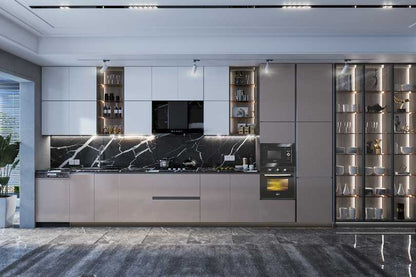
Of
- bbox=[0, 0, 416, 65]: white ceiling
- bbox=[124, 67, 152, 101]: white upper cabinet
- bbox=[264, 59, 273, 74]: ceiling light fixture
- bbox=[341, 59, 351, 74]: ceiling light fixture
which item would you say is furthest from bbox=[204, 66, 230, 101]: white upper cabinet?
bbox=[341, 59, 351, 74]: ceiling light fixture

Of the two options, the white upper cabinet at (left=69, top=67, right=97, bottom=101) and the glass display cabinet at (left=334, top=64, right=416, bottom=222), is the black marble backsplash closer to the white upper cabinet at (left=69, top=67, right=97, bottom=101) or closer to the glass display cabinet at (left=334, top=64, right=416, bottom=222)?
the white upper cabinet at (left=69, top=67, right=97, bottom=101)

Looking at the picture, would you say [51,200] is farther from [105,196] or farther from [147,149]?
[147,149]

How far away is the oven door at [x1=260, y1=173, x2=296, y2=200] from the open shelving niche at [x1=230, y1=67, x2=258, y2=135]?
83 cm

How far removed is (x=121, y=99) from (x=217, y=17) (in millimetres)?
2490

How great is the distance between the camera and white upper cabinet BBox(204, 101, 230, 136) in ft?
19.3

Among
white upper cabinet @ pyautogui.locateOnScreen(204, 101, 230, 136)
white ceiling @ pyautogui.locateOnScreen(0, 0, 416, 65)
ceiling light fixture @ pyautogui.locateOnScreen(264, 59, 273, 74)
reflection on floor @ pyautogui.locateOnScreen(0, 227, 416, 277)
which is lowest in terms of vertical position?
reflection on floor @ pyautogui.locateOnScreen(0, 227, 416, 277)

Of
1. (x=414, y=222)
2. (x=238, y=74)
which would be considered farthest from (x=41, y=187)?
(x=414, y=222)

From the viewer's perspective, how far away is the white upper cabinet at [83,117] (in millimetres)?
5875

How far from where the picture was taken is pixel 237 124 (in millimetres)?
6176

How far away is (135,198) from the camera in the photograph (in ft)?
18.4

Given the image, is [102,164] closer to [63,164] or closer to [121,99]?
[63,164]

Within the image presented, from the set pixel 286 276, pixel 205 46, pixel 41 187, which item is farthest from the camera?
pixel 41 187

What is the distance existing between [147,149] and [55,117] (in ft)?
5.25

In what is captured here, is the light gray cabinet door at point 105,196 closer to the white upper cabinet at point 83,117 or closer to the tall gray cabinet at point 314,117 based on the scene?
the white upper cabinet at point 83,117
